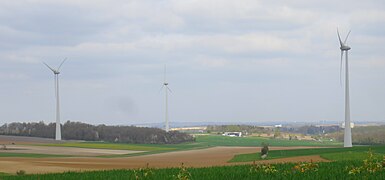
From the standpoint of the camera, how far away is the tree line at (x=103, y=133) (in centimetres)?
12850

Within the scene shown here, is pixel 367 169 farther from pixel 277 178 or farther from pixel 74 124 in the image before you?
pixel 74 124

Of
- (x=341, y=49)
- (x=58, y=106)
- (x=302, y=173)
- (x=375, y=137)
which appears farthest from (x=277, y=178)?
(x=375, y=137)

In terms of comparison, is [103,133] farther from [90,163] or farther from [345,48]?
[90,163]

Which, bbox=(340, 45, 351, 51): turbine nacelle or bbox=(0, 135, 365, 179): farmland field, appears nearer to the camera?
bbox=(0, 135, 365, 179): farmland field

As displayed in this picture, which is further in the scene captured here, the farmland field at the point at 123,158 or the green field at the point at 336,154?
the green field at the point at 336,154

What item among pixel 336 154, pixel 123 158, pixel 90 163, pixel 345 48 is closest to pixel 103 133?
pixel 123 158

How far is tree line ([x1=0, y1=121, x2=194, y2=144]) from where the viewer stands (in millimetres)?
128500

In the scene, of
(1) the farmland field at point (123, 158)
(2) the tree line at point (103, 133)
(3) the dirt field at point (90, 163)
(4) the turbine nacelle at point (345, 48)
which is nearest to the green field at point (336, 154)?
(1) the farmland field at point (123, 158)

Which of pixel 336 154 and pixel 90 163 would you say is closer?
pixel 336 154

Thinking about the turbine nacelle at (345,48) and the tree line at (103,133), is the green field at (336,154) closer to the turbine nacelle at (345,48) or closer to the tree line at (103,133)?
the turbine nacelle at (345,48)

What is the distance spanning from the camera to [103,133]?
5276 inches

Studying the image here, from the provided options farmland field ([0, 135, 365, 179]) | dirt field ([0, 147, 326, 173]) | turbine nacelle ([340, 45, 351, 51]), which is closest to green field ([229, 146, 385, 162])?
farmland field ([0, 135, 365, 179])

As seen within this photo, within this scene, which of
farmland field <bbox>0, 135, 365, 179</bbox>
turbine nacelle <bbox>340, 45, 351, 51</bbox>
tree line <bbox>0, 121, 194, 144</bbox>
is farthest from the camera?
tree line <bbox>0, 121, 194, 144</bbox>

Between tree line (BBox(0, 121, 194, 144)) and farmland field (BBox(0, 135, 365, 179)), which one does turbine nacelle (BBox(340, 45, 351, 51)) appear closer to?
farmland field (BBox(0, 135, 365, 179))
